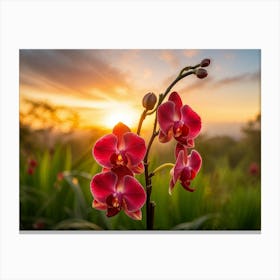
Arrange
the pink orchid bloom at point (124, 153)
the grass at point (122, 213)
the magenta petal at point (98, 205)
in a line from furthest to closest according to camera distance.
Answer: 1. the grass at point (122, 213)
2. the magenta petal at point (98, 205)
3. the pink orchid bloom at point (124, 153)

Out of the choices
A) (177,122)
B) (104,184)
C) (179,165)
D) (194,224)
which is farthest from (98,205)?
(194,224)

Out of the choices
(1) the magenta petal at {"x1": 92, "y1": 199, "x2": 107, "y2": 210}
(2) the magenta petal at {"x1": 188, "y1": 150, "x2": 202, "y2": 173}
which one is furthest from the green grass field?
(2) the magenta petal at {"x1": 188, "y1": 150, "x2": 202, "y2": 173}

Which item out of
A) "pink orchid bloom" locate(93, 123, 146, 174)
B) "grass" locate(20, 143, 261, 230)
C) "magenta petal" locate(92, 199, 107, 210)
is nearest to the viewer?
"pink orchid bloom" locate(93, 123, 146, 174)

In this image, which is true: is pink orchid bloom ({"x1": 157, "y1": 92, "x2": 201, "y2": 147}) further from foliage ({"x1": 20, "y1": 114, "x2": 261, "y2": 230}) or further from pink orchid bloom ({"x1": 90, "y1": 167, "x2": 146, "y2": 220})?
foliage ({"x1": 20, "y1": 114, "x2": 261, "y2": 230})

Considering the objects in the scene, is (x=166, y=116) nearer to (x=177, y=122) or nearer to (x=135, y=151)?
(x=177, y=122)

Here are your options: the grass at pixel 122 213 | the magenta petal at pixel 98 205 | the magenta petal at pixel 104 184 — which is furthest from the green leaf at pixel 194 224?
the magenta petal at pixel 104 184

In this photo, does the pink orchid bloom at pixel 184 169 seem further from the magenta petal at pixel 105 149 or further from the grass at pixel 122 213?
the grass at pixel 122 213
